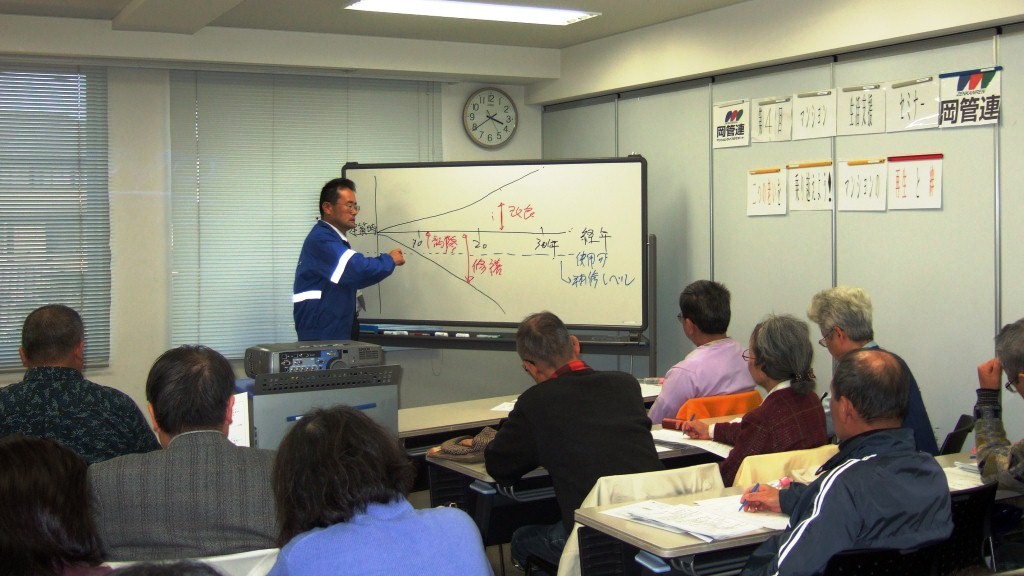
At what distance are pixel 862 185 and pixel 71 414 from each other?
372cm

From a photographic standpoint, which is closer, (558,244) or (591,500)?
(591,500)

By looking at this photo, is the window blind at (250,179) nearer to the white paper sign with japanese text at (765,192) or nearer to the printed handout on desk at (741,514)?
the white paper sign with japanese text at (765,192)

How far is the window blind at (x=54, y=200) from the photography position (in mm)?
5699

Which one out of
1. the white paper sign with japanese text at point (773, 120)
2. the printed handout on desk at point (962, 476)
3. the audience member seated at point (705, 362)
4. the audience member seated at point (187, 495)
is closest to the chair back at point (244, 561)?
the audience member seated at point (187, 495)

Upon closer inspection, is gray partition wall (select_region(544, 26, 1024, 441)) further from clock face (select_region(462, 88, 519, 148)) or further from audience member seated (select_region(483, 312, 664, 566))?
audience member seated (select_region(483, 312, 664, 566))

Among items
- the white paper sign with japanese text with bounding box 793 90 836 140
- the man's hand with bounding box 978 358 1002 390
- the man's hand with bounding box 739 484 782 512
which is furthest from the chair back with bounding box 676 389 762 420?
the white paper sign with japanese text with bounding box 793 90 836 140

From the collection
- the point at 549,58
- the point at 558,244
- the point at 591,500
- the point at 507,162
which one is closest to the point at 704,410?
the point at 591,500

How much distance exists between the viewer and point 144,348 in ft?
19.8

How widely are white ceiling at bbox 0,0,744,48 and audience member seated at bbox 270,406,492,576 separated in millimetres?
3344

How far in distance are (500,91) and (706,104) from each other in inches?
67.4

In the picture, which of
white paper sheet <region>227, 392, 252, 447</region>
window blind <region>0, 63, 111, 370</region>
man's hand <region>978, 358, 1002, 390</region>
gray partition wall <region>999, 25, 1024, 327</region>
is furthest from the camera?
window blind <region>0, 63, 111, 370</region>

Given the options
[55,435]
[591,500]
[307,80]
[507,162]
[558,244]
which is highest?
[307,80]

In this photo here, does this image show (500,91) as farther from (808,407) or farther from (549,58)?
(808,407)

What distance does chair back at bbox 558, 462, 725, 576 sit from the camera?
2883mm
